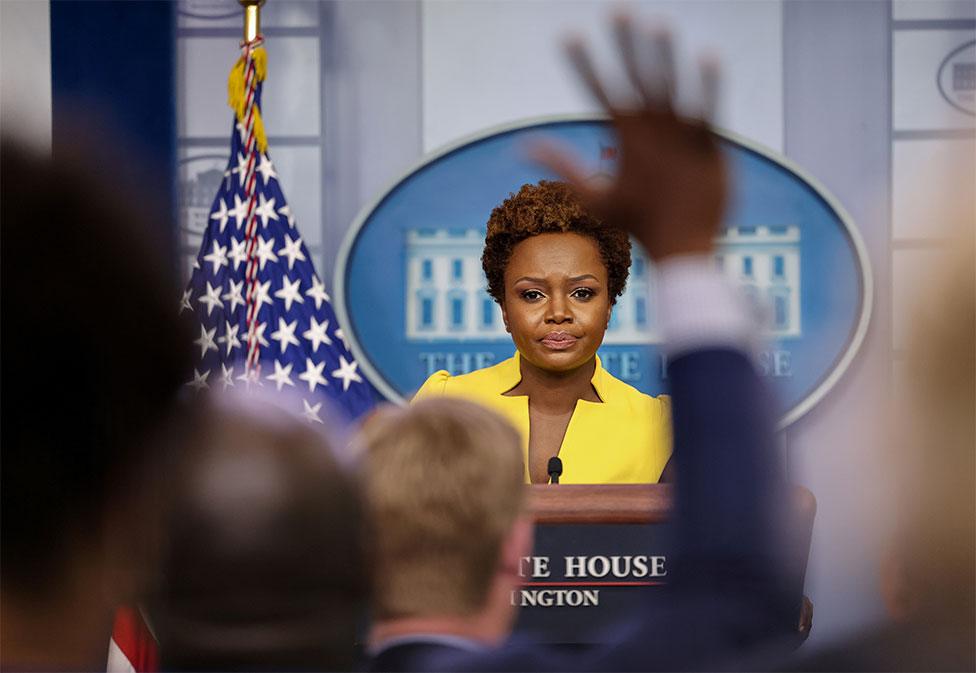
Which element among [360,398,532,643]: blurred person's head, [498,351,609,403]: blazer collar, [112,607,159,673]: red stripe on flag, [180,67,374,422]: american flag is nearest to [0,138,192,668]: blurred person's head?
[360,398,532,643]: blurred person's head

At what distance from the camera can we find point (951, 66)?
350 centimetres

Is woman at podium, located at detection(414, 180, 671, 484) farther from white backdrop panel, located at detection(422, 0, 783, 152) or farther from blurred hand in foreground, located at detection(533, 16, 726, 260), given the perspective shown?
blurred hand in foreground, located at detection(533, 16, 726, 260)

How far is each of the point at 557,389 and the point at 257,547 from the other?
6.71 ft

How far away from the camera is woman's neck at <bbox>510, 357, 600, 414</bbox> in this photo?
2.73 metres

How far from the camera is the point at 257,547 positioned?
708 mm

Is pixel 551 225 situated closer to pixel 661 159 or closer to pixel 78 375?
pixel 661 159

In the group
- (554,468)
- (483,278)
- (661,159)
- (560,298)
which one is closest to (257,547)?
(661,159)

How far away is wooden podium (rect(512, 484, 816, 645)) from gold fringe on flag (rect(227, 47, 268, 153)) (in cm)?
144

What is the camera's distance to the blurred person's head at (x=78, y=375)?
66 cm

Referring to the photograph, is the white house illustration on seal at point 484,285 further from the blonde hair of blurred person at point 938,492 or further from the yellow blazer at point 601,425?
the blonde hair of blurred person at point 938,492

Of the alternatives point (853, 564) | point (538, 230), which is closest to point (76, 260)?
point (538, 230)

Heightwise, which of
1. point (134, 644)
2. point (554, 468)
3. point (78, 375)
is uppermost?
point (78, 375)

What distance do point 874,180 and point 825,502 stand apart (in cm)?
88

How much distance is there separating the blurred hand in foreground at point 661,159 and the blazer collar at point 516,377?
6.44ft
